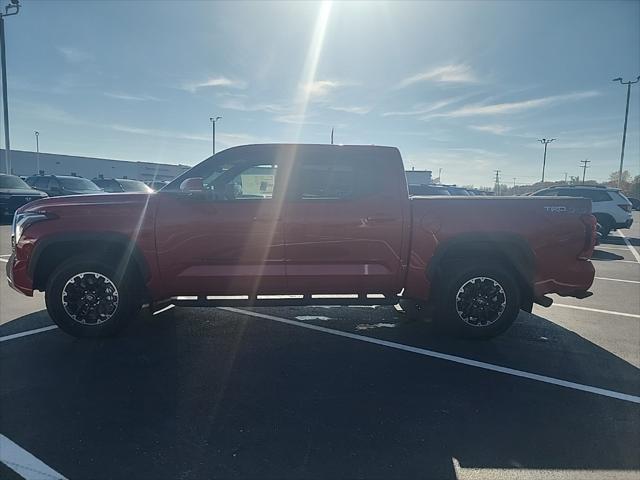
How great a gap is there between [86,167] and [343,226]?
6396 cm

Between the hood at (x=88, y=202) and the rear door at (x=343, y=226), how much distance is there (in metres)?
1.58

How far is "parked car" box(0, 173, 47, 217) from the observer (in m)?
15.5

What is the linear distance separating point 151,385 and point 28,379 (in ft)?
3.56

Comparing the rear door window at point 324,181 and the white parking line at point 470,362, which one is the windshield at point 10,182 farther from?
the rear door window at point 324,181

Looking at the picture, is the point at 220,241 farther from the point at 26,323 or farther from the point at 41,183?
the point at 41,183

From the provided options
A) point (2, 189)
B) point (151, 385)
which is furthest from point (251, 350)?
point (2, 189)

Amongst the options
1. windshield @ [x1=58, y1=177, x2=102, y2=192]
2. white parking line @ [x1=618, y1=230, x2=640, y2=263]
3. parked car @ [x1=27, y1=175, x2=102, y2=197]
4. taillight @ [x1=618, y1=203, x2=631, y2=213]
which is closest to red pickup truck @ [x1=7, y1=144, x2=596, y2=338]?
white parking line @ [x1=618, y1=230, x2=640, y2=263]

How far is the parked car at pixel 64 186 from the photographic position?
687 inches

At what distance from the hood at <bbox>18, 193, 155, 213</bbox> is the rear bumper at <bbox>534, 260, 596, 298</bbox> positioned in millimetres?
4352

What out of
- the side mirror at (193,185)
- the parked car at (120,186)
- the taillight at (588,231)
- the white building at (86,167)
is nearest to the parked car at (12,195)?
the parked car at (120,186)

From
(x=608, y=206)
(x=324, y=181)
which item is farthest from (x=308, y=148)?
(x=608, y=206)

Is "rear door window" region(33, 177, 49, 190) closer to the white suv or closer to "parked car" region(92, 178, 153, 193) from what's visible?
"parked car" region(92, 178, 153, 193)

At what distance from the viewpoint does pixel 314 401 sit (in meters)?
3.37

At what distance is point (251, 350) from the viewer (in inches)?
173
